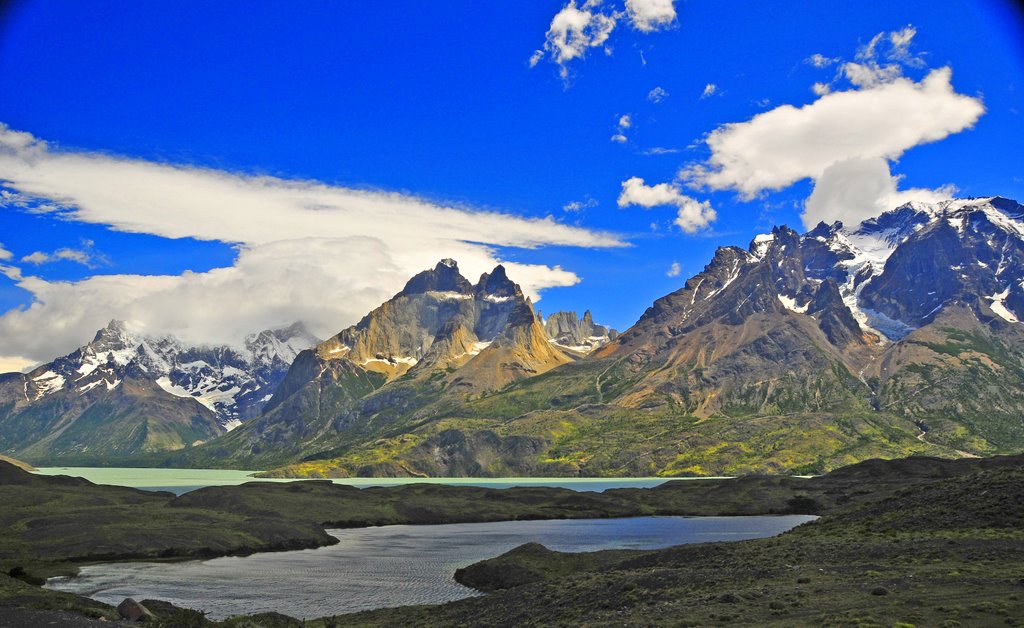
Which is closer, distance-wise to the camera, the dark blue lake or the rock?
the rock

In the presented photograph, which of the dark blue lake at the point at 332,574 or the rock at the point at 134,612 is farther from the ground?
the rock at the point at 134,612

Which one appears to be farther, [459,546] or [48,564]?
[459,546]

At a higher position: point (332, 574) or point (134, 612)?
point (134, 612)

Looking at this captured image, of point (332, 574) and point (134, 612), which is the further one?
point (332, 574)

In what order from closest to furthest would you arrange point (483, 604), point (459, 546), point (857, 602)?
point (857, 602)
point (483, 604)
point (459, 546)

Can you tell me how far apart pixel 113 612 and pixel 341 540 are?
107 metres

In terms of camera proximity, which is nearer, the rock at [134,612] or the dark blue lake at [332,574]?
the rock at [134,612]

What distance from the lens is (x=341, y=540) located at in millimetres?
187625

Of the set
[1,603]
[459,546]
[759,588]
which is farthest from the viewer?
[459,546]

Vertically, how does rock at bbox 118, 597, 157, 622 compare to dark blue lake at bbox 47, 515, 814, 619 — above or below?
above

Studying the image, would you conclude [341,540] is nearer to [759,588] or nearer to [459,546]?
[459,546]

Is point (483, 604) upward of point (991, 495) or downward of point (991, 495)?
downward

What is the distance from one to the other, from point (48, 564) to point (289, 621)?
264ft

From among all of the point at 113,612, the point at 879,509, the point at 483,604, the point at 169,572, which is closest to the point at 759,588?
the point at 483,604
